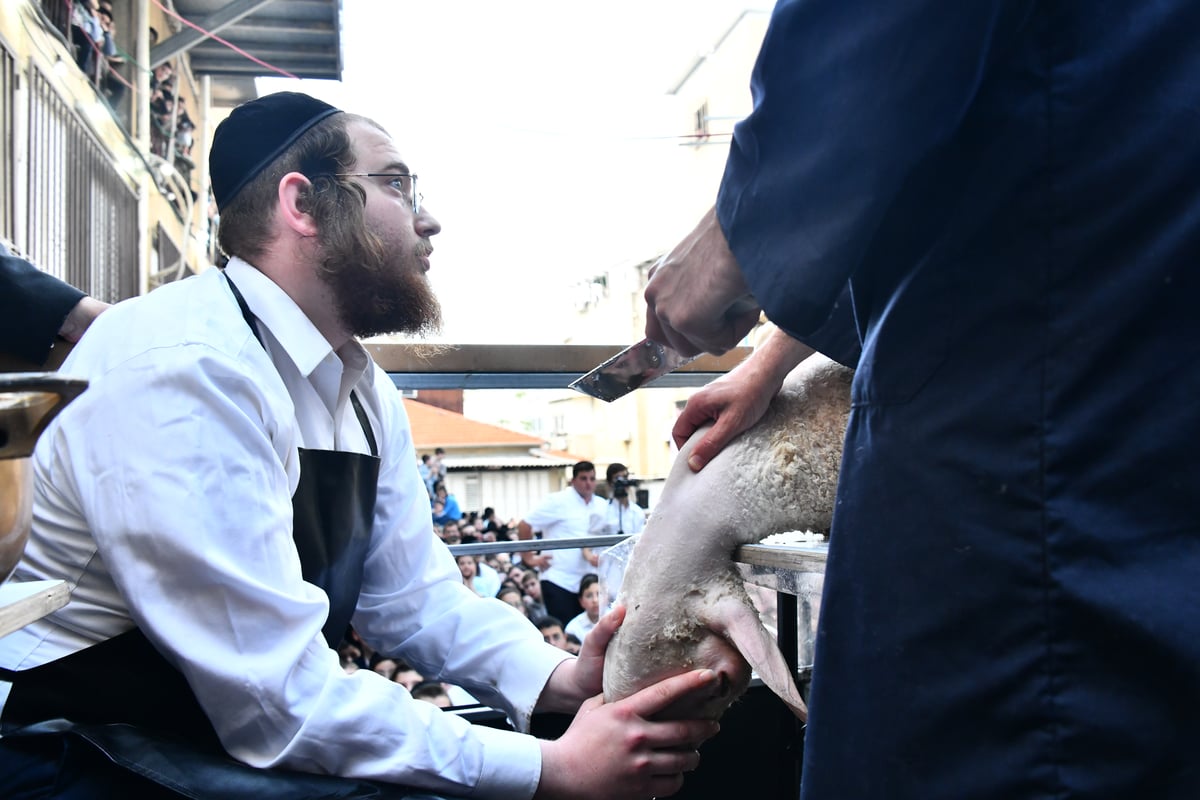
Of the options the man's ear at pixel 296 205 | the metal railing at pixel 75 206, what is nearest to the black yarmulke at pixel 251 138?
the man's ear at pixel 296 205

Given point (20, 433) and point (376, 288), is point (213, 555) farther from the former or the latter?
point (376, 288)

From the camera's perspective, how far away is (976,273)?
2.45 ft

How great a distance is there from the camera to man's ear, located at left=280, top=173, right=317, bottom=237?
5.98 feet

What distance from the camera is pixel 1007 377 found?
714 millimetres

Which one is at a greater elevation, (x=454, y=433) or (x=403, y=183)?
(x=403, y=183)

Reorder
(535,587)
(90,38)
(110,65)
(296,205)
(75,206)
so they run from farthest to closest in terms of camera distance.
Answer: (535,587)
(110,65)
(90,38)
(75,206)
(296,205)

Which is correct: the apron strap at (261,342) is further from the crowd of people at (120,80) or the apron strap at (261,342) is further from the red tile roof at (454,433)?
the red tile roof at (454,433)

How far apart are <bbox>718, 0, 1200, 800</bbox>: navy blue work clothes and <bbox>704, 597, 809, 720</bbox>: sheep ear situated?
0.33 metres

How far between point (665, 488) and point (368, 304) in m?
0.87

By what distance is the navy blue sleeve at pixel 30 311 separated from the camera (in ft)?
6.26

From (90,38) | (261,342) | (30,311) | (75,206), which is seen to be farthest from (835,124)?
(90,38)

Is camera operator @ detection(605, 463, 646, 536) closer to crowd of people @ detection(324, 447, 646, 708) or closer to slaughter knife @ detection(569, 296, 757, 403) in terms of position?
crowd of people @ detection(324, 447, 646, 708)

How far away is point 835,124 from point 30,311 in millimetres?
1892

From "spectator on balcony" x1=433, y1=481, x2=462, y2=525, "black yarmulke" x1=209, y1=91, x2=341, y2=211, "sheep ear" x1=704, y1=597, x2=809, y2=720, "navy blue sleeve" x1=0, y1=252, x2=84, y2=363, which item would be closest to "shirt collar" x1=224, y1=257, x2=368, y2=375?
"black yarmulke" x1=209, y1=91, x2=341, y2=211
